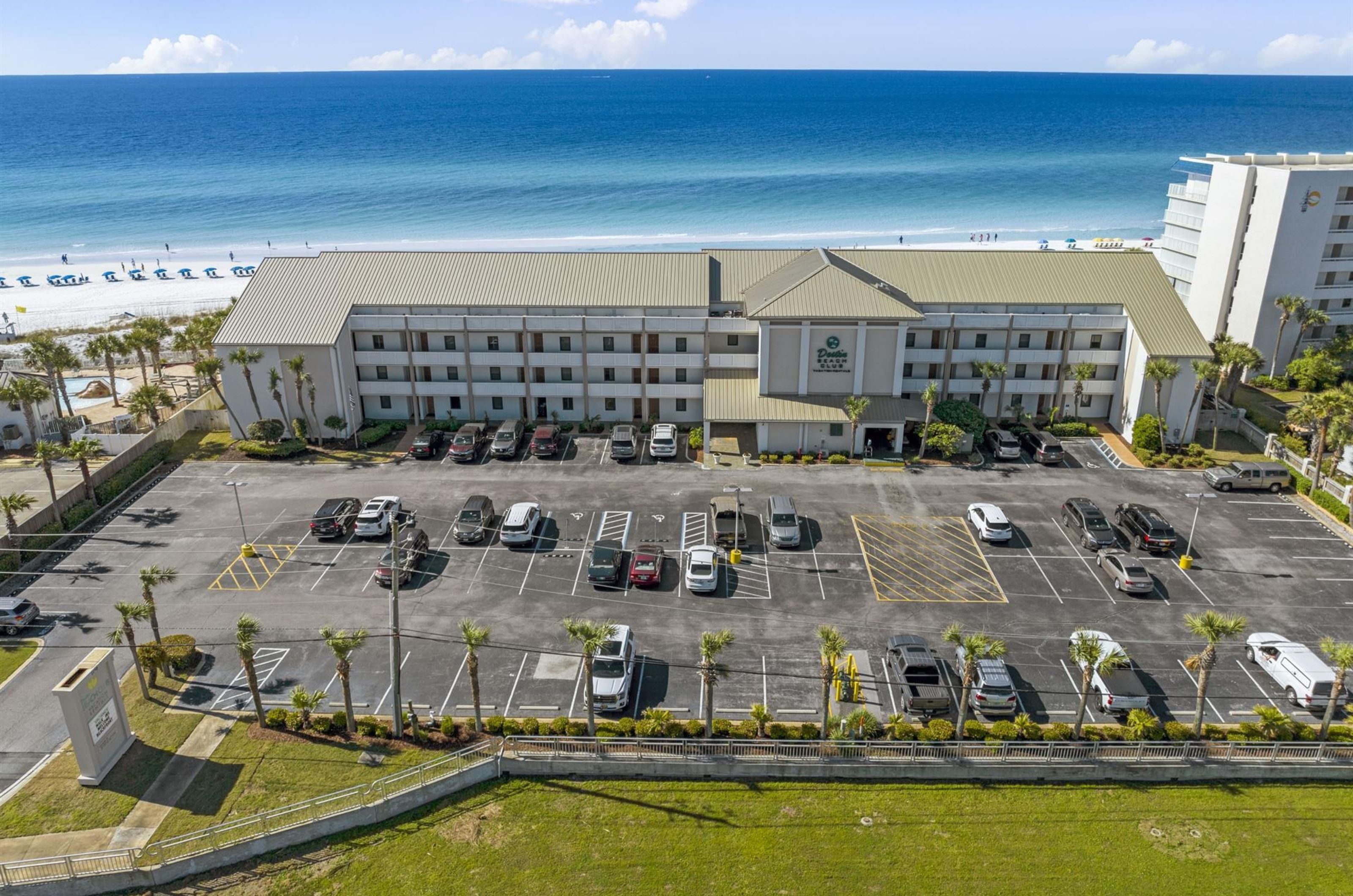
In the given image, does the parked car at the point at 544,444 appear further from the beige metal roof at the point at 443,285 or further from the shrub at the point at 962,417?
the shrub at the point at 962,417

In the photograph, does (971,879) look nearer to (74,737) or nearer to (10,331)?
(74,737)

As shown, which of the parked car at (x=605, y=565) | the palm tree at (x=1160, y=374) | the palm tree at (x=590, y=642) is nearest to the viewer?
the palm tree at (x=590, y=642)

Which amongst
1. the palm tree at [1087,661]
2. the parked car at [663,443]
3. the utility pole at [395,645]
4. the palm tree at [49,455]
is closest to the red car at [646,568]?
the utility pole at [395,645]

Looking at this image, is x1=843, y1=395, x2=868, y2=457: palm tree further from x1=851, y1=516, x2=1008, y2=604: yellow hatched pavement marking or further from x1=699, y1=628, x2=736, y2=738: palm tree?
x1=699, y1=628, x2=736, y2=738: palm tree

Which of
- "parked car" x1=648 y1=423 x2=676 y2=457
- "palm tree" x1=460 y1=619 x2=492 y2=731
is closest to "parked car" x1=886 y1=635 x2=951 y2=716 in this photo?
"palm tree" x1=460 y1=619 x2=492 y2=731

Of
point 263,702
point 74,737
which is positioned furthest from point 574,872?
point 74,737

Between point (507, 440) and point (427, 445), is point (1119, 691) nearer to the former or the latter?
point (507, 440)
